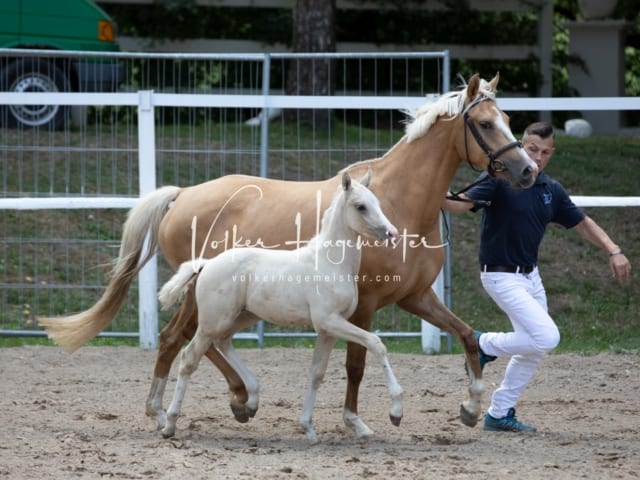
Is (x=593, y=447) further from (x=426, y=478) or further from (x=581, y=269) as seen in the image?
(x=581, y=269)

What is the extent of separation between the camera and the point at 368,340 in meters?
5.43

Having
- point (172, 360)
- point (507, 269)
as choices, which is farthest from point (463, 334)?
point (172, 360)

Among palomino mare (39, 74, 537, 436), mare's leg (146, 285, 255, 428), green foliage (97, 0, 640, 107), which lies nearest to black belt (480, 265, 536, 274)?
palomino mare (39, 74, 537, 436)

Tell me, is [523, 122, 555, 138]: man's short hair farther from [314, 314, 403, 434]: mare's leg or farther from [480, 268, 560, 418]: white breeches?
[314, 314, 403, 434]: mare's leg

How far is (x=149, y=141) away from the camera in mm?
8789

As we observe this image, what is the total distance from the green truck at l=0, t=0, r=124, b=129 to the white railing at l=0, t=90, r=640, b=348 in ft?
8.22

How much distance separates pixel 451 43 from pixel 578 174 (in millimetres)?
3991

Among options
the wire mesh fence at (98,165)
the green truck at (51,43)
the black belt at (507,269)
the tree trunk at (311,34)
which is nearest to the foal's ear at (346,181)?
the black belt at (507,269)

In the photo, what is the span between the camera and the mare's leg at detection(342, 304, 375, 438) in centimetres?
593

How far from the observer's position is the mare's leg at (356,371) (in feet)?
19.4

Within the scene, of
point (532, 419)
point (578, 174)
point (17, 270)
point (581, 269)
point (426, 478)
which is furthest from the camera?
point (578, 174)

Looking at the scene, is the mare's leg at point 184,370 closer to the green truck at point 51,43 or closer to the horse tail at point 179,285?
the horse tail at point 179,285

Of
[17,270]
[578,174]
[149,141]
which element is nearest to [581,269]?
[578,174]

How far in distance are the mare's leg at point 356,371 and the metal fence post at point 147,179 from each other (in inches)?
121
